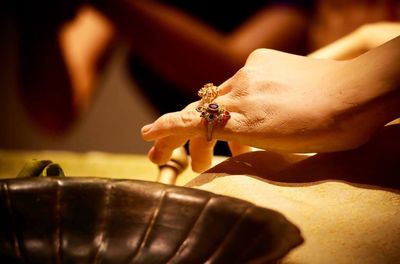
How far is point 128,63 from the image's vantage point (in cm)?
201

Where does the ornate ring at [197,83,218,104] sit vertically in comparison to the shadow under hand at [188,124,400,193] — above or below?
above

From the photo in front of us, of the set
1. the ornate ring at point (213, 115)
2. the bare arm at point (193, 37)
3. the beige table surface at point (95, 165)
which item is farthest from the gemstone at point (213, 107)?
the bare arm at point (193, 37)

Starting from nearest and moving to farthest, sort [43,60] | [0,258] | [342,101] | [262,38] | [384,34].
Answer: [0,258]
[342,101]
[384,34]
[262,38]
[43,60]

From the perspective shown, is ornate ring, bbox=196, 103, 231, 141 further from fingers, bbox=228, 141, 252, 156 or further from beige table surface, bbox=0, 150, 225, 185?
beige table surface, bbox=0, 150, 225, 185

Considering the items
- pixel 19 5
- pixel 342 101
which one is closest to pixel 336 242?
pixel 342 101

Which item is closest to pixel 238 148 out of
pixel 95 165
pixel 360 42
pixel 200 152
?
pixel 200 152

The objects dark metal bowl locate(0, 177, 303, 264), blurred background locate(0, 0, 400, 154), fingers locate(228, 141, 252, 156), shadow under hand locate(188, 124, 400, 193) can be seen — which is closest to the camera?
dark metal bowl locate(0, 177, 303, 264)

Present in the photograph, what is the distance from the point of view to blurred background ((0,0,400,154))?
66.7 inches

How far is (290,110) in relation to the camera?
57cm

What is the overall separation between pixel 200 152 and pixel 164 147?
0.19ft

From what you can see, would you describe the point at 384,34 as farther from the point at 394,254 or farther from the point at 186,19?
the point at 186,19

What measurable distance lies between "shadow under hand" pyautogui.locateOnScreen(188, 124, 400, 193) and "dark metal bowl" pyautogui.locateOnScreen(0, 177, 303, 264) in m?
0.12

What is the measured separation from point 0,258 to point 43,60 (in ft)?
5.37

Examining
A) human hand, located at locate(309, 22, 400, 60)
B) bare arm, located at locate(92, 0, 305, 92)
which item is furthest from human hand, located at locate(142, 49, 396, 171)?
bare arm, located at locate(92, 0, 305, 92)
